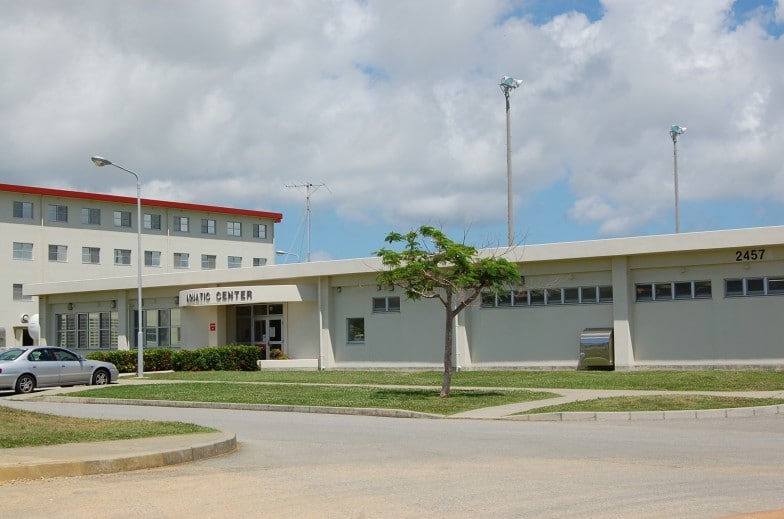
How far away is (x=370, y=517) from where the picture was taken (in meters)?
8.25

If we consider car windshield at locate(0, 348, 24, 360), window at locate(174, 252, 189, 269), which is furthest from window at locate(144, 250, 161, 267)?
car windshield at locate(0, 348, 24, 360)

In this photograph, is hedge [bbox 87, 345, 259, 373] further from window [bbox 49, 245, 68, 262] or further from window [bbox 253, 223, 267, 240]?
window [bbox 253, 223, 267, 240]

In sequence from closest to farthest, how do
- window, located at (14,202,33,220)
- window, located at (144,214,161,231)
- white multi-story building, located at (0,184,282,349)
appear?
1. white multi-story building, located at (0,184,282,349)
2. window, located at (14,202,33,220)
3. window, located at (144,214,161,231)

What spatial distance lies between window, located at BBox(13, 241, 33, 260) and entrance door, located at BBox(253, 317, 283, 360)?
92.6ft

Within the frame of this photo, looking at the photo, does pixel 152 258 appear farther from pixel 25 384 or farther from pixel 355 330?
pixel 25 384

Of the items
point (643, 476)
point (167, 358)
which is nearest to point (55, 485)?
point (643, 476)

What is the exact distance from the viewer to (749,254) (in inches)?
1134

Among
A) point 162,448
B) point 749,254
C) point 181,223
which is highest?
point 181,223

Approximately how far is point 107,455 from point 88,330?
39434 mm

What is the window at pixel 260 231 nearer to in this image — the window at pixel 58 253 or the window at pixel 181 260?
the window at pixel 181 260

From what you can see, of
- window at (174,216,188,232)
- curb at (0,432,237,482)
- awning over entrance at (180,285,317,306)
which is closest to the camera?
curb at (0,432,237,482)

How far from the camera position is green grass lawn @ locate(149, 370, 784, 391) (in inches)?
→ 952

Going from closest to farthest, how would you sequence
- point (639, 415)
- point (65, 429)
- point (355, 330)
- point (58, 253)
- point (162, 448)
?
point (162, 448) < point (65, 429) < point (639, 415) < point (355, 330) < point (58, 253)

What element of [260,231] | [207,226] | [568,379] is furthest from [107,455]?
[260,231]
